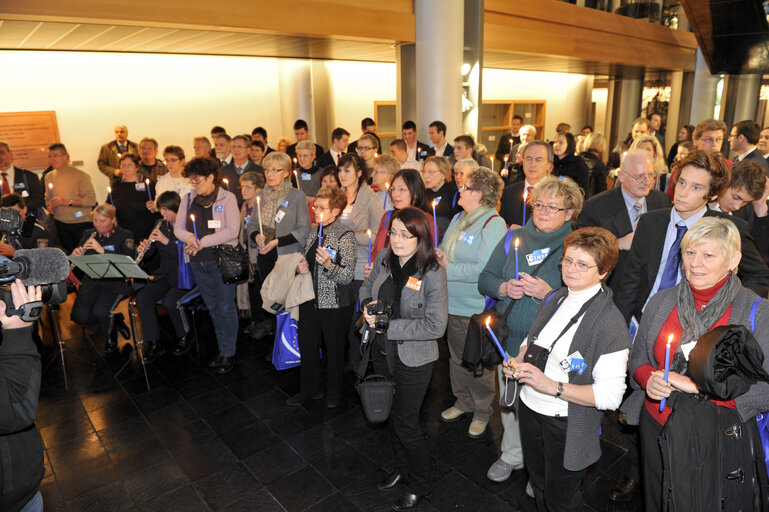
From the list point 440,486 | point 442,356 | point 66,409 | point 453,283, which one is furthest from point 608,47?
point 66,409

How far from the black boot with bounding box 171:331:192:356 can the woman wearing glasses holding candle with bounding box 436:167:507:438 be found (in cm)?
278

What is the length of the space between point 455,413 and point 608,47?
1105 centimetres

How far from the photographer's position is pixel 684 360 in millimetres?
2004

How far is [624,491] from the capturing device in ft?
9.51

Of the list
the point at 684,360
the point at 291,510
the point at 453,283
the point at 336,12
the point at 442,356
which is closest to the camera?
the point at 684,360

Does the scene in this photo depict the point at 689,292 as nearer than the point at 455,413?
Yes

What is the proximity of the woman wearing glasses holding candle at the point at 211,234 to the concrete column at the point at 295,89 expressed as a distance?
632 cm

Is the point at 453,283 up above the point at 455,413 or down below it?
above

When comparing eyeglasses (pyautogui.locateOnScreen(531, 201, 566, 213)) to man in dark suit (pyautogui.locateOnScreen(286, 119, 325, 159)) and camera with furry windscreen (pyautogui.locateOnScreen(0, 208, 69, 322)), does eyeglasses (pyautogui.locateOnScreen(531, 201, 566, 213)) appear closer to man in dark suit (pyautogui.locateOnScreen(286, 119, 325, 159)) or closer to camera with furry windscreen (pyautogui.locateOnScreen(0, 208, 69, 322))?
camera with furry windscreen (pyautogui.locateOnScreen(0, 208, 69, 322))

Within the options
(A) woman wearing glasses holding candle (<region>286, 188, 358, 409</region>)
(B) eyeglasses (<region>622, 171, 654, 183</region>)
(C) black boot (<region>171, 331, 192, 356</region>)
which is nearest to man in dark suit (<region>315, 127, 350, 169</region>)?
(C) black boot (<region>171, 331, 192, 356</region>)

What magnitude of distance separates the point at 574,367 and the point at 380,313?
1.04m

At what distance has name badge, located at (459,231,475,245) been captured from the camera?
3.27m

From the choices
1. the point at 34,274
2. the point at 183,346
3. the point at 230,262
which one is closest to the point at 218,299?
the point at 230,262

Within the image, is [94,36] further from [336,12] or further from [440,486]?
[440,486]
